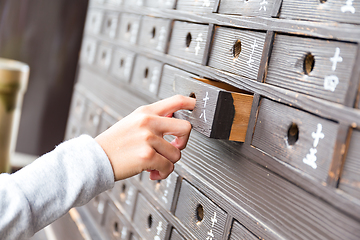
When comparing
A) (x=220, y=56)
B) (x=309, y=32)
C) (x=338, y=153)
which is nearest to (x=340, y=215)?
(x=338, y=153)

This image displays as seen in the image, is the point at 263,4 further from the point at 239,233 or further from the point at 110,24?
the point at 110,24

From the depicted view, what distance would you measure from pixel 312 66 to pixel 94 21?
95 cm

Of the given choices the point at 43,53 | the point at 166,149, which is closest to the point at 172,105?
the point at 166,149

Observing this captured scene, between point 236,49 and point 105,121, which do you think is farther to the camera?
point 105,121

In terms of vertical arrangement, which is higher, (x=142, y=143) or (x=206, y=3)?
(x=206, y=3)

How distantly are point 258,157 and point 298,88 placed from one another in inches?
4.7

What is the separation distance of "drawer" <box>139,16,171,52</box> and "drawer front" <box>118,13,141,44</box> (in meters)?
0.03

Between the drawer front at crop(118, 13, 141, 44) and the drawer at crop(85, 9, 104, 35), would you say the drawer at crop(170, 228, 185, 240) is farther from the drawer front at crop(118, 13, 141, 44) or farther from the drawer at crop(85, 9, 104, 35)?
the drawer at crop(85, 9, 104, 35)

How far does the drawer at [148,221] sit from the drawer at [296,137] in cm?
32

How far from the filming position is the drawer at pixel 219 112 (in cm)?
50

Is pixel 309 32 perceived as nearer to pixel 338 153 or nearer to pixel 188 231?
pixel 338 153

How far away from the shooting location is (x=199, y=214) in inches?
25.8

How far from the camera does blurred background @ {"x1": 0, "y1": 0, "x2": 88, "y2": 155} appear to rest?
153 cm

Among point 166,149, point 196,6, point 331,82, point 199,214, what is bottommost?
point 199,214
